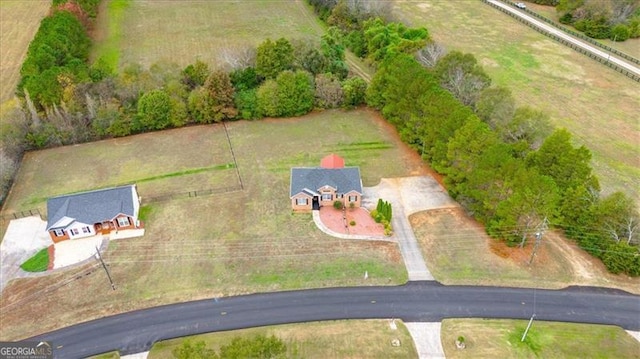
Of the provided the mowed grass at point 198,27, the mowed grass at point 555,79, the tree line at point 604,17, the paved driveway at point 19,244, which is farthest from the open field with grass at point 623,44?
the paved driveway at point 19,244

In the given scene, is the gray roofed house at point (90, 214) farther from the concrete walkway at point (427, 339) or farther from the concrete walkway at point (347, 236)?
the concrete walkway at point (427, 339)

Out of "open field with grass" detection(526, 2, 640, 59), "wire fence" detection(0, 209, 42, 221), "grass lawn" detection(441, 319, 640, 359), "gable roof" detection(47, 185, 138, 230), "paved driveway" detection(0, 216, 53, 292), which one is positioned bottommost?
"paved driveway" detection(0, 216, 53, 292)

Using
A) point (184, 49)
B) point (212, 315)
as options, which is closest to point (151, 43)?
point (184, 49)

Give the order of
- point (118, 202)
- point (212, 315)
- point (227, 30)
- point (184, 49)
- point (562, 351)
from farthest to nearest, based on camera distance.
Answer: point (227, 30), point (184, 49), point (118, 202), point (212, 315), point (562, 351)

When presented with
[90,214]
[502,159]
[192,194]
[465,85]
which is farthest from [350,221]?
[90,214]

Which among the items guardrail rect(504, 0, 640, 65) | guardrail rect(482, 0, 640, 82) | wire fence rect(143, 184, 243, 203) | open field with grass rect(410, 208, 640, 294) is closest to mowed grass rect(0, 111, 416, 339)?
wire fence rect(143, 184, 243, 203)

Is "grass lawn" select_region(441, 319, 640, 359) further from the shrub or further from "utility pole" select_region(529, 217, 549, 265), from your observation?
"utility pole" select_region(529, 217, 549, 265)

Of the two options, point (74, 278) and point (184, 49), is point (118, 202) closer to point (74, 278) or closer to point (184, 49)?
point (74, 278)
